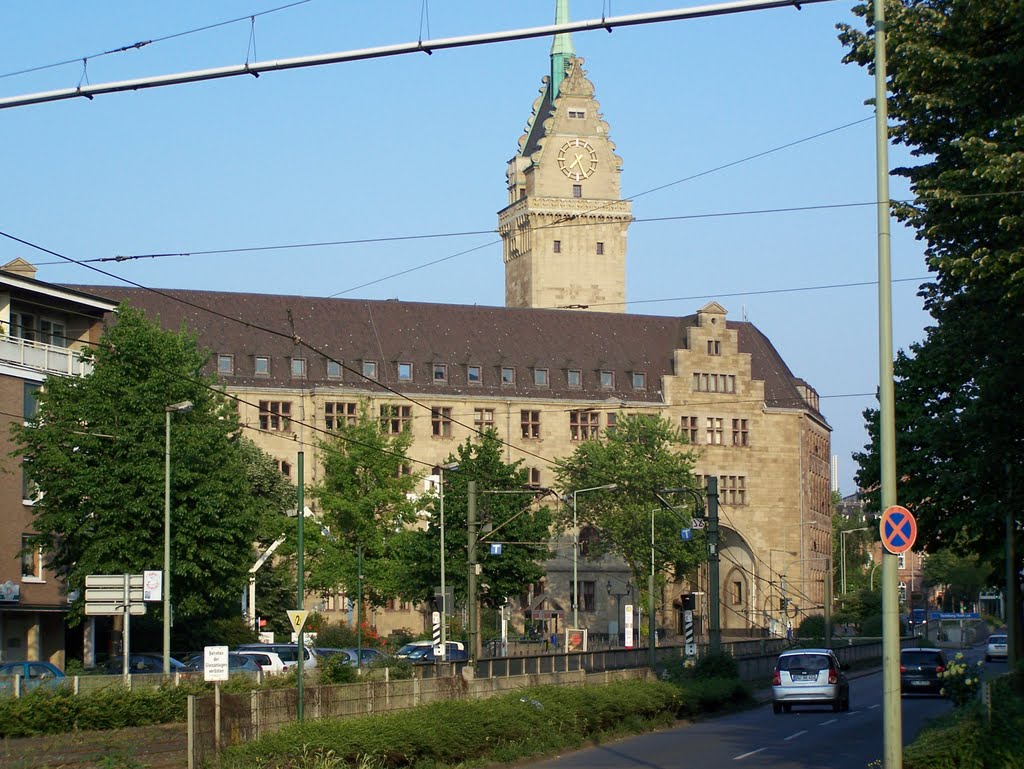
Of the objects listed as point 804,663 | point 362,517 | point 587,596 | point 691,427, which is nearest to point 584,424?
point 691,427

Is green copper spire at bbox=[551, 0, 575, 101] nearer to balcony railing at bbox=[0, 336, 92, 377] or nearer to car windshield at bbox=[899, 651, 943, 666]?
balcony railing at bbox=[0, 336, 92, 377]

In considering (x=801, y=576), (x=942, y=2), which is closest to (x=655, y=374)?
(x=801, y=576)

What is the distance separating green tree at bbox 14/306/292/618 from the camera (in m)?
50.7

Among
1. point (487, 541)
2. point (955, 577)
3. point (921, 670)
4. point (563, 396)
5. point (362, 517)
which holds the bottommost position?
point (955, 577)

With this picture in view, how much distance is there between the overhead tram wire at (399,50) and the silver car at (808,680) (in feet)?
88.2

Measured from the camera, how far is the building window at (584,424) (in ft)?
342

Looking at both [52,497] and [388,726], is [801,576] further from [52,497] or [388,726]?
[388,726]

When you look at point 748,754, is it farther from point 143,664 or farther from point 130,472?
point 130,472

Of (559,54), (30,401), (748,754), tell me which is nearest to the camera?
(748,754)

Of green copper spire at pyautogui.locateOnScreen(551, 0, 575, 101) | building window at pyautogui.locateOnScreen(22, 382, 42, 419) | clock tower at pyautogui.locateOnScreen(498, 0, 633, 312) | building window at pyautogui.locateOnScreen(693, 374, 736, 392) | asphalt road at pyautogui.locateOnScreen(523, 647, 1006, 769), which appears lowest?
asphalt road at pyautogui.locateOnScreen(523, 647, 1006, 769)

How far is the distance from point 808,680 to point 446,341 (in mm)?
63554

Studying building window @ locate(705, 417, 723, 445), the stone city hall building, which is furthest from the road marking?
building window @ locate(705, 417, 723, 445)

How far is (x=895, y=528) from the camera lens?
61.2 ft

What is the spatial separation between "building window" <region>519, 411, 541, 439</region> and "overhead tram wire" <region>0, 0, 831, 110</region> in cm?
8544
